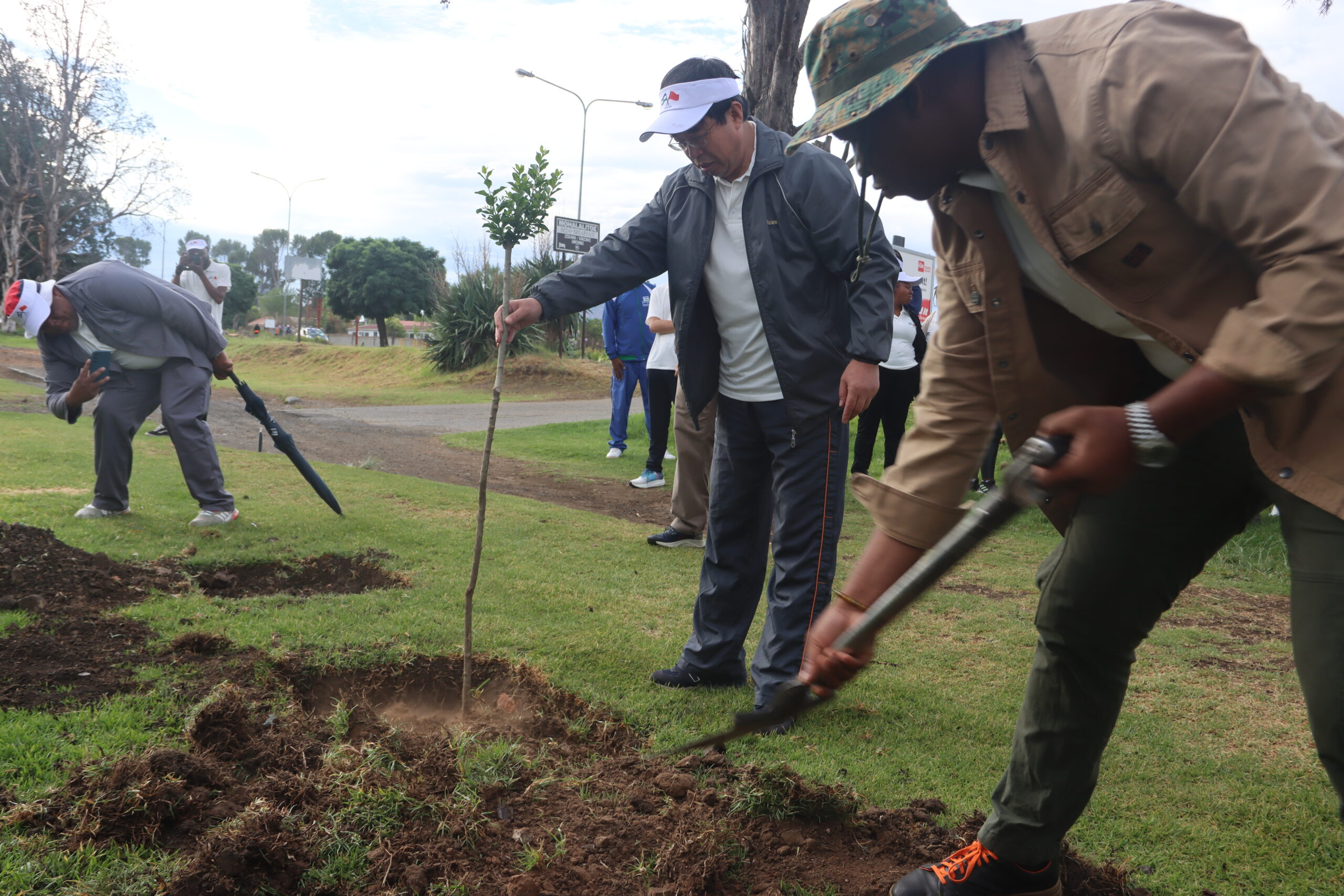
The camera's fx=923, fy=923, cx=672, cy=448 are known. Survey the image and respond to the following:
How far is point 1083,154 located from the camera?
160cm

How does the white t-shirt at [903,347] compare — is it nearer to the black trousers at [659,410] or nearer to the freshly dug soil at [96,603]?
the black trousers at [659,410]

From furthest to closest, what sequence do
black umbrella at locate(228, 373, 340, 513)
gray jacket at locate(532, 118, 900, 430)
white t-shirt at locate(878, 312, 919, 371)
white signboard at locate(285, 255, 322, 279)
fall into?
white signboard at locate(285, 255, 322, 279) → white t-shirt at locate(878, 312, 919, 371) → black umbrella at locate(228, 373, 340, 513) → gray jacket at locate(532, 118, 900, 430)

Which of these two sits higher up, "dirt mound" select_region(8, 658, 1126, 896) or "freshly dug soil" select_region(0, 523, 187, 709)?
"dirt mound" select_region(8, 658, 1126, 896)

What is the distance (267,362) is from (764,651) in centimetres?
3241

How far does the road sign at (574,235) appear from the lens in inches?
163

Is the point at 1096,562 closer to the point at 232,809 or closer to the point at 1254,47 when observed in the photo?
the point at 1254,47

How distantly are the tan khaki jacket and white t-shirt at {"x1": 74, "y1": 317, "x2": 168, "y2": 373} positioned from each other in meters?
5.81

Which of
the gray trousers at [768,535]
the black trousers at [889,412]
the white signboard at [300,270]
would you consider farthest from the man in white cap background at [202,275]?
the white signboard at [300,270]

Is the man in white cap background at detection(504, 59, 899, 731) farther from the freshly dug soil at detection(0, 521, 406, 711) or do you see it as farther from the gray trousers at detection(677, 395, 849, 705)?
the freshly dug soil at detection(0, 521, 406, 711)

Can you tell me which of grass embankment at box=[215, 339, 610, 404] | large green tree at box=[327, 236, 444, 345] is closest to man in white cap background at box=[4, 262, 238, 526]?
grass embankment at box=[215, 339, 610, 404]

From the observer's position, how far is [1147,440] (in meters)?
1.45

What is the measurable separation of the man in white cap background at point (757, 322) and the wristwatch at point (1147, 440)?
1938 millimetres

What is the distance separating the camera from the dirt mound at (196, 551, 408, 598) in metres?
4.91

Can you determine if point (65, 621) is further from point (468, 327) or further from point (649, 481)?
point (468, 327)
